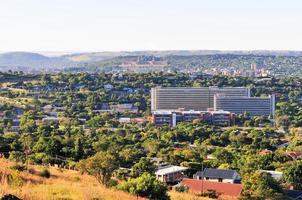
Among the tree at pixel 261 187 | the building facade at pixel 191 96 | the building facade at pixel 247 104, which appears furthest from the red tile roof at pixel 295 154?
the building facade at pixel 191 96

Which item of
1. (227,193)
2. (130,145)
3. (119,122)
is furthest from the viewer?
(119,122)

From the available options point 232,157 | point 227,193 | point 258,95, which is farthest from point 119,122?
point 227,193

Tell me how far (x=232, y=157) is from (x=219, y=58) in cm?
14632

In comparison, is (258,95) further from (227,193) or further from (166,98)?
(227,193)

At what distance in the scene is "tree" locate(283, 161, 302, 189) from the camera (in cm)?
1884

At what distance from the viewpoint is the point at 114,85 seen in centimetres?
6312

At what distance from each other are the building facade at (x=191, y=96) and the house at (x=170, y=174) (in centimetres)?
3719

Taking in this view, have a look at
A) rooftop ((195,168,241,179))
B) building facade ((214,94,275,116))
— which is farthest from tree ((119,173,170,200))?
building facade ((214,94,275,116))

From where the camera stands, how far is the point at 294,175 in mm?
19078

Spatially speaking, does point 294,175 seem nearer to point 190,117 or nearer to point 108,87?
point 190,117

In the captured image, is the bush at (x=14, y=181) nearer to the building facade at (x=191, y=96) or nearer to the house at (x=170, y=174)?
the house at (x=170, y=174)

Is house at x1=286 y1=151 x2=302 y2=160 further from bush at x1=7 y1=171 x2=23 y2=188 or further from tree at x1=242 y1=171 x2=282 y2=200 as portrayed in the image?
bush at x1=7 y1=171 x2=23 y2=188

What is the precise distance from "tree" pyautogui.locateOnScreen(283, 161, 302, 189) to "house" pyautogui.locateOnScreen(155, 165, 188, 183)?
3632 mm

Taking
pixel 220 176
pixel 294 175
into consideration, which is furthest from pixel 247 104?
pixel 220 176
